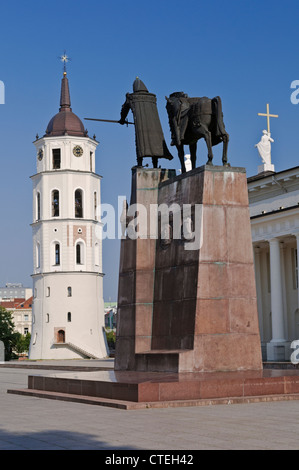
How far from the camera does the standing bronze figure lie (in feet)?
59.2

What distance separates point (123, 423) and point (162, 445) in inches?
80.5

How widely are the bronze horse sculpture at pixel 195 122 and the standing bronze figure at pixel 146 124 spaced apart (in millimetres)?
737

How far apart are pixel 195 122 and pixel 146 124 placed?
5.78 ft

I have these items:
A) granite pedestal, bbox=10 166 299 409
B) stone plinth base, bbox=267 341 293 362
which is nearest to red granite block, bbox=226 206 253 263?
granite pedestal, bbox=10 166 299 409

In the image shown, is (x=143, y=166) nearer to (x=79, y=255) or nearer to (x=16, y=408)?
(x=16, y=408)

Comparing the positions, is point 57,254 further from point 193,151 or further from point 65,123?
point 193,151

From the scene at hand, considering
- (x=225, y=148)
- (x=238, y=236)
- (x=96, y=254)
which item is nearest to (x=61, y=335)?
(x=96, y=254)

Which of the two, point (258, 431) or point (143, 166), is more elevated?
point (143, 166)

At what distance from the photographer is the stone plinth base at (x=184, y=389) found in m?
12.7

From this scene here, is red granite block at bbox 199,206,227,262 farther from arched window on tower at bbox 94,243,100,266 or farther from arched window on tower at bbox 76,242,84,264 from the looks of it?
arched window on tower at bbox 94,243,100,266

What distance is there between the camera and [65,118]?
86375 mm

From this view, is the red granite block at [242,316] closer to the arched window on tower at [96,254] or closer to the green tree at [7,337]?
the arched window on tower at [96,254]
